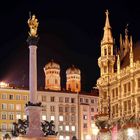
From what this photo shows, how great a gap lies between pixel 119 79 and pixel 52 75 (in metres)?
57.7

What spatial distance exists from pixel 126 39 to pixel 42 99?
36.3 m

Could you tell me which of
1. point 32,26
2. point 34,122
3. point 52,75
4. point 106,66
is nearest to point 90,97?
point 52,75

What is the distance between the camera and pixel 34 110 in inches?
2650

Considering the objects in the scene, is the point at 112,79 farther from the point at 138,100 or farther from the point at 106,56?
the point at 138,100

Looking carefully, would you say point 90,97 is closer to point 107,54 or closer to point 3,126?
point 3,126

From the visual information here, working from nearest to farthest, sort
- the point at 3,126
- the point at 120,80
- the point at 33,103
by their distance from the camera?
the point at 33,103, the point at 120,80, the point at 3,126

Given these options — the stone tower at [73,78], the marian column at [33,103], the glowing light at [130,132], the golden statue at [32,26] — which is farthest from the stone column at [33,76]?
the stone tower at [73,78]

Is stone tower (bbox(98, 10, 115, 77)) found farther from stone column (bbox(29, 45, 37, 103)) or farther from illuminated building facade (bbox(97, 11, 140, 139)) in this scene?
stone column (bbox(29, 45, 37, 103))

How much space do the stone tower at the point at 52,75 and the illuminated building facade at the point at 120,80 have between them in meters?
46.9

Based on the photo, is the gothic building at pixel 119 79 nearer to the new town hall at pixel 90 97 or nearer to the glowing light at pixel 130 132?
the new town hall at pixel 90 97

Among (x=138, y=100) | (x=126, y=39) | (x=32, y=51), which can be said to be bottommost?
(x=138, y=100)

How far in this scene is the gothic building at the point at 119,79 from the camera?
8100cm

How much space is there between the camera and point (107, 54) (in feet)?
307

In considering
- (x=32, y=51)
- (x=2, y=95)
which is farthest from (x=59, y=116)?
(x=32, y=51)
